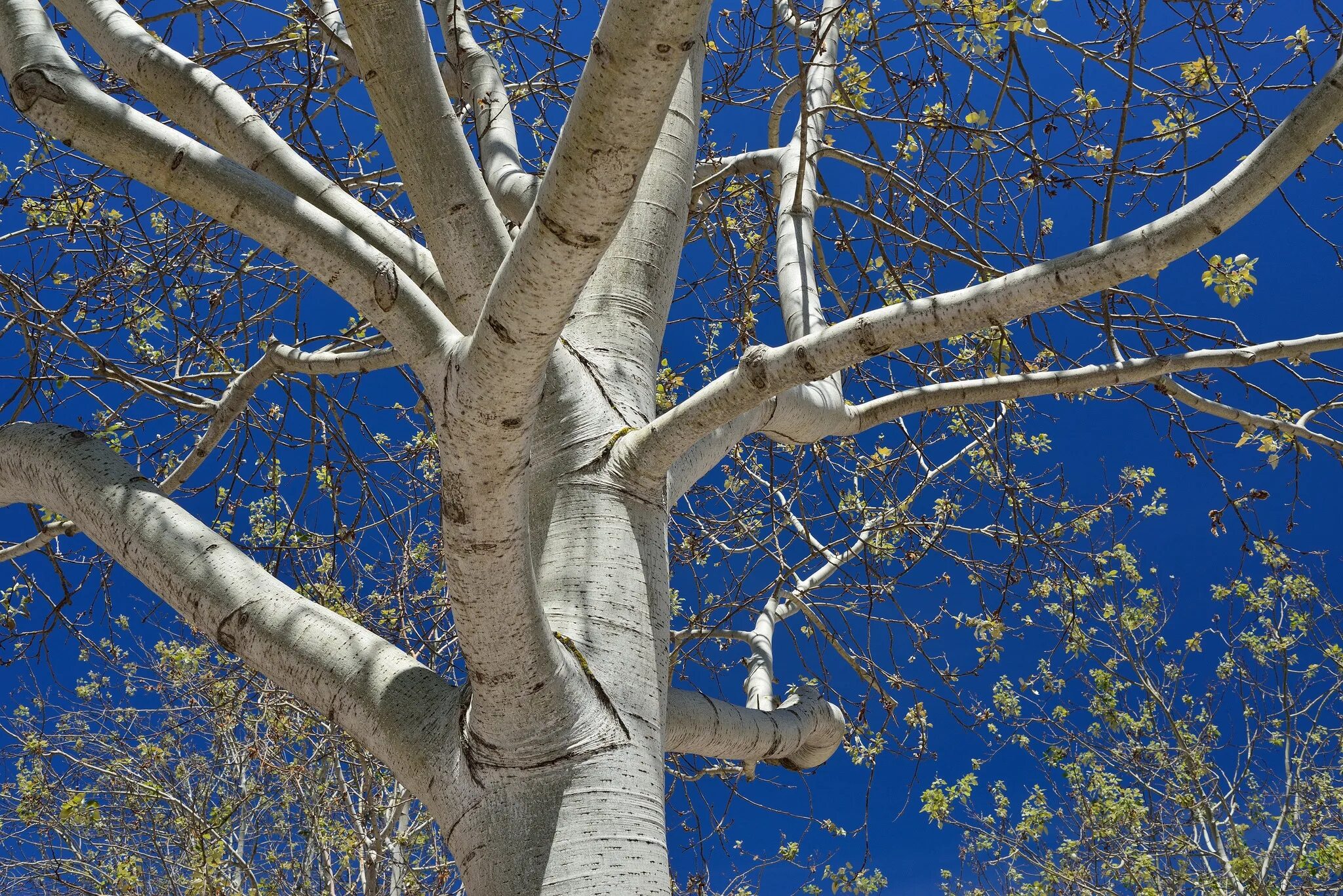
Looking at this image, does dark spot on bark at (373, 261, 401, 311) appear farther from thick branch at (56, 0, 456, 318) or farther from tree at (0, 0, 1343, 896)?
thick branch at (56, 0, 456, 318)

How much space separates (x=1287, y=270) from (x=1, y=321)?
670 inches

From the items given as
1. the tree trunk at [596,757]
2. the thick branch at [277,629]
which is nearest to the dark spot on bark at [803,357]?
the tree trunk at [596,757]

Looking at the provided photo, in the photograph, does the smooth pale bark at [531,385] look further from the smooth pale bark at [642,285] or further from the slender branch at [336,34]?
the slender branch at [336,34]

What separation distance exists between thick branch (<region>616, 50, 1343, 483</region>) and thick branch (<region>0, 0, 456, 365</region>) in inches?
25.4

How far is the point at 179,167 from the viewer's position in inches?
60.2

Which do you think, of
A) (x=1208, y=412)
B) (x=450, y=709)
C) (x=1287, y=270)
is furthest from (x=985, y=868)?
(x=1287, y=270)

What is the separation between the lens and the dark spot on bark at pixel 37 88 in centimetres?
155

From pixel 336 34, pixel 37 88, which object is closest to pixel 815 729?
pixel 37 88

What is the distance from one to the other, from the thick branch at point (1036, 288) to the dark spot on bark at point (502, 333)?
578 mm

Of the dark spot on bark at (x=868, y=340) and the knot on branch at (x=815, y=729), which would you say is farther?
the knot on branch at (x=815, y=729)

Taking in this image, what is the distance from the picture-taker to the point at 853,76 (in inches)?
134

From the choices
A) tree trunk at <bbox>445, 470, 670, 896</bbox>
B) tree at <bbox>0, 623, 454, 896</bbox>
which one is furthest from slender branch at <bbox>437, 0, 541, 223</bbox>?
tree at <bbox>0, 623, 454, 896</bbox>

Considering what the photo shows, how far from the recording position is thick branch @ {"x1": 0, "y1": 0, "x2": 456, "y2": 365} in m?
1.49

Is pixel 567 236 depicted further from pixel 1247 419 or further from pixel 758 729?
pixel 1247 419
